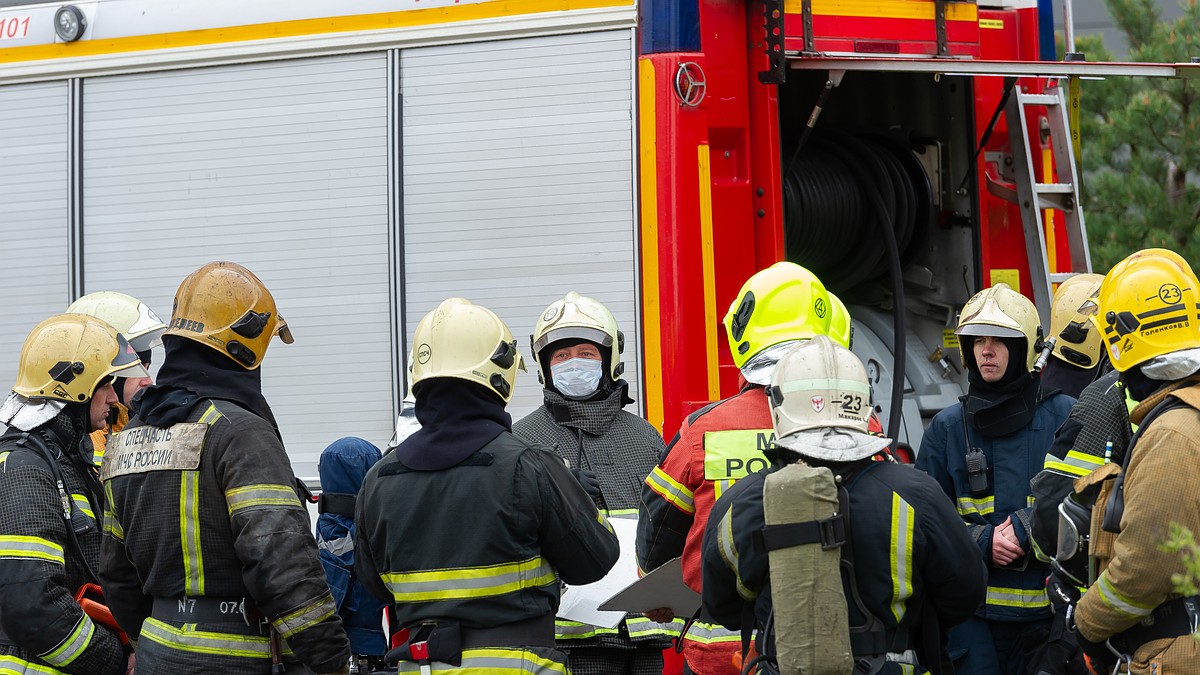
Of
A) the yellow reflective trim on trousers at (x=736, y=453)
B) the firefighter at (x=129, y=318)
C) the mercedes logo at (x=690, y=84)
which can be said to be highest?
→ the mercedes logo at (x=690, y=84)

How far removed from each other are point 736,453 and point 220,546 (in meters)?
1.38

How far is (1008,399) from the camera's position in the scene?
495 cm

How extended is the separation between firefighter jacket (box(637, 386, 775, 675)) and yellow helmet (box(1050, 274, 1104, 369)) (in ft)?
6.39

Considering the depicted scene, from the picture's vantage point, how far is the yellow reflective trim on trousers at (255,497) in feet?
12.1

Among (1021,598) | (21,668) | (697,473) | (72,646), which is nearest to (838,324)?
(697,473)

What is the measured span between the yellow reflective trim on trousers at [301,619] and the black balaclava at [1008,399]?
246 centimetres

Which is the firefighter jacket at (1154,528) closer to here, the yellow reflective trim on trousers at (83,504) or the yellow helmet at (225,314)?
the yellow helmet at (225,314)

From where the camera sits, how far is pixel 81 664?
400 centimetres

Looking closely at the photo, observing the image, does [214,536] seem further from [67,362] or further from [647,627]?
[647,627]

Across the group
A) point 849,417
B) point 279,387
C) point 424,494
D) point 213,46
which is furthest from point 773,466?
point 213,46

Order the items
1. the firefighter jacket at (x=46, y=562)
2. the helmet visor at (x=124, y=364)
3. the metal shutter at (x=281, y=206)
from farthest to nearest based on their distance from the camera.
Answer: the metal shutter at (x=281, y=206) < the helmet visor at (x=124, y=364) < the firefighter jacket at (x=46, y=562)

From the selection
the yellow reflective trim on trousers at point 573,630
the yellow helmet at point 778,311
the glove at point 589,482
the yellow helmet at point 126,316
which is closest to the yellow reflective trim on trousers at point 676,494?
the glove at point 589,482

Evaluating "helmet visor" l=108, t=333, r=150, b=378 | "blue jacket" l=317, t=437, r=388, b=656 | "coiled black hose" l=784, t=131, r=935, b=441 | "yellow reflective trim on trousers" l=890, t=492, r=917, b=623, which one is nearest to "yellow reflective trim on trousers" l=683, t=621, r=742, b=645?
"yellow reflective trim on trousers" l=890, t=492, r=917, b=623

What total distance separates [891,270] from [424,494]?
326cm
